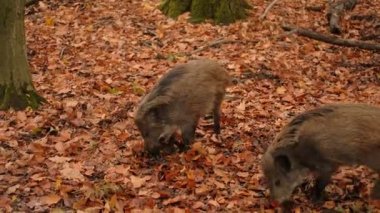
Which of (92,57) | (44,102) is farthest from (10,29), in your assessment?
(92,57)

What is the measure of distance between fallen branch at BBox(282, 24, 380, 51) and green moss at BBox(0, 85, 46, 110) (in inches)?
242

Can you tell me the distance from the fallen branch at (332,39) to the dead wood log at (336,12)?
851 mm

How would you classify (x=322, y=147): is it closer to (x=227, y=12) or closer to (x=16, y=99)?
(x=16, y=99)

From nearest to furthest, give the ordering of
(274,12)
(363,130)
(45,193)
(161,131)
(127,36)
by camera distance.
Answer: (363,130) < (45,193) < (161,131) < (127,36) < (274,12)

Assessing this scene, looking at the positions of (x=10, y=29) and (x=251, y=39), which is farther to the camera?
(x=251, y=39)

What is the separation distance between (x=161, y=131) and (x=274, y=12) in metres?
6.99

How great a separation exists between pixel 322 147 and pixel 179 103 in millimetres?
2378

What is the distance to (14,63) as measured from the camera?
8570 millimetres

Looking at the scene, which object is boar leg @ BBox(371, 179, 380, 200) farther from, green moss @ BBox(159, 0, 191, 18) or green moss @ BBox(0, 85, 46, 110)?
green moss @ BBox(159, 0, 191, 18)

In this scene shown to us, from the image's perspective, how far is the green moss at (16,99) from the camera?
850cm

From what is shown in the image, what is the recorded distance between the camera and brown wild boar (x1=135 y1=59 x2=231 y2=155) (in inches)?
286

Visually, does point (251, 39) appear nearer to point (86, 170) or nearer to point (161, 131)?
point (161, 131)

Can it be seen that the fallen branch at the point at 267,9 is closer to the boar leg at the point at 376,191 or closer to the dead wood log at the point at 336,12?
the dead wood log at the point at 336,12

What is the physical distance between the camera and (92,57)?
36.9 feet
